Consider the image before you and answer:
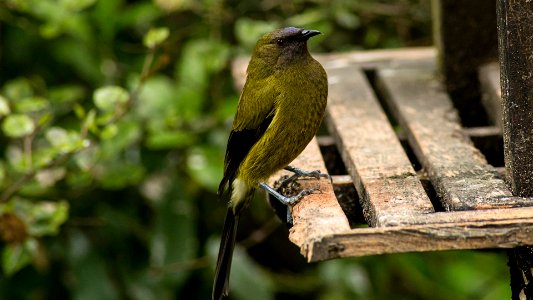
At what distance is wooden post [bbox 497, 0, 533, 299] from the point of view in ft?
8.48

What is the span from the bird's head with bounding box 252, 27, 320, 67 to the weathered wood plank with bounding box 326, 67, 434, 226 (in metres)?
0.33

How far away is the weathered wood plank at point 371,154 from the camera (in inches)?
102

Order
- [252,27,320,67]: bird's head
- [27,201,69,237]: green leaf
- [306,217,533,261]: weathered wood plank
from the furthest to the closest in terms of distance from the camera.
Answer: [27,201,69,237]: green leaf
[252,27,320,67]: bird's head
[306,217,533,261]: weathered wood plank

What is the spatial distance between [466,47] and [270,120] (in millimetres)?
1285

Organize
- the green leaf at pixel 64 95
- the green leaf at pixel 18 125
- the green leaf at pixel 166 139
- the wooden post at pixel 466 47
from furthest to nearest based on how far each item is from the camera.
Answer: the green leaf at pixel 64 95, the green leaf at pixel 166 139, the wooden post at pixel 466 47, the green leaf at pixel 18 125

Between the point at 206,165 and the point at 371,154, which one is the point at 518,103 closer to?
the point at 371,154

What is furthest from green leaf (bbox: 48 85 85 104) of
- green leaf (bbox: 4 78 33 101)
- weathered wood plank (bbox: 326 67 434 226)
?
weathered wood plank (bbox: 326 67 434 226)

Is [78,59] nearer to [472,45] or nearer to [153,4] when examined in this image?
[153,4]

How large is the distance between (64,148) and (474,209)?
1.67 meters

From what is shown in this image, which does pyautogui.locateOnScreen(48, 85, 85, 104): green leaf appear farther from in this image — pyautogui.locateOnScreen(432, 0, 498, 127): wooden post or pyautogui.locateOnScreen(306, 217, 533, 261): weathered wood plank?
pyautogui.locateOnScreen(306, 217, 533, 261): weathered wood plank

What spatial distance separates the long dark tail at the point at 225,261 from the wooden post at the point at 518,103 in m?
1.08

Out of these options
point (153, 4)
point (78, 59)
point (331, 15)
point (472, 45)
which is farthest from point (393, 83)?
point (78, 59)

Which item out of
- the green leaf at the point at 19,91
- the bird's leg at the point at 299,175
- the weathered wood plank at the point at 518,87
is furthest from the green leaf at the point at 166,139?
the weathered wood plank at the point at 518,87

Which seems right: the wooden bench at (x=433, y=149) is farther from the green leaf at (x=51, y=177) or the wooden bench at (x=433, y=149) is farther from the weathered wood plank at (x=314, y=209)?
the green leaf at (x=51, y=177)
